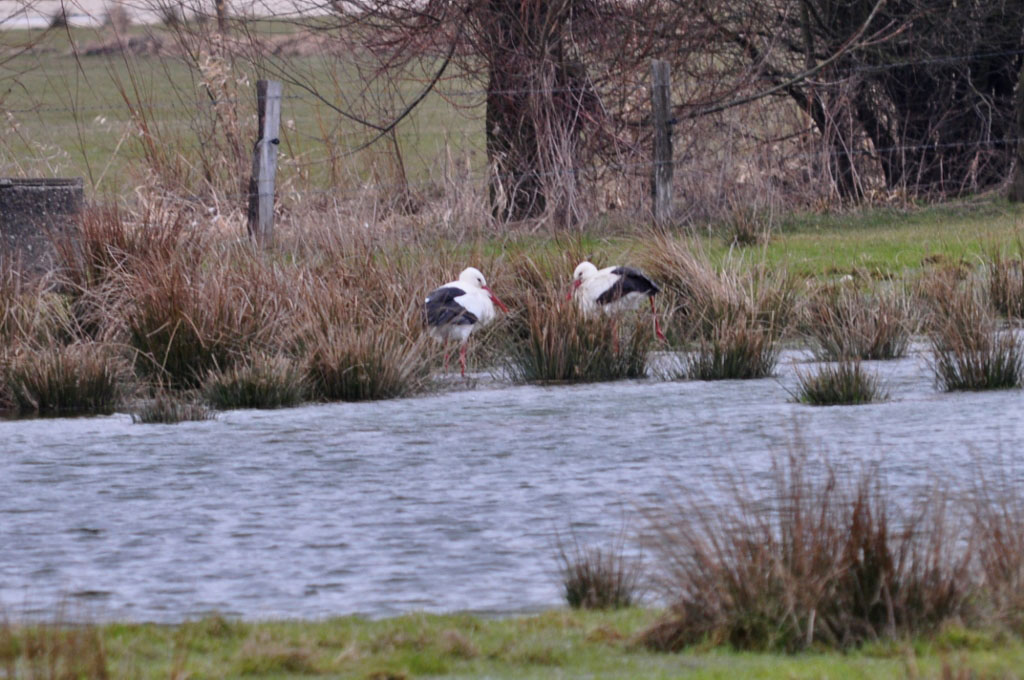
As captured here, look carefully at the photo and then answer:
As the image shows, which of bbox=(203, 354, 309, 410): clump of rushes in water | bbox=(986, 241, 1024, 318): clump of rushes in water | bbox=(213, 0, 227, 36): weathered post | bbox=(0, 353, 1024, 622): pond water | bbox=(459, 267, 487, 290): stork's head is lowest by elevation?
bbox=(0, 353, 1024, 622): pond water

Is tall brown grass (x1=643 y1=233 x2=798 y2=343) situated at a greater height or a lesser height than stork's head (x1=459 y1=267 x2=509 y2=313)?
lesser

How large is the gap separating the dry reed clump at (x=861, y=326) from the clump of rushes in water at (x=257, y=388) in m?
2.72

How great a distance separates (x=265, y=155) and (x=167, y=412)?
5.83 m

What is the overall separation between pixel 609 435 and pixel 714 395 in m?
1.14

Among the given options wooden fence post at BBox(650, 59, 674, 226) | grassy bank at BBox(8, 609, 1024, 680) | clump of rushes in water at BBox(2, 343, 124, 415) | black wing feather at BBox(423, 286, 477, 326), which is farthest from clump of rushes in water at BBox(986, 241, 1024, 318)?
grassy bank at BBox(8, 609, 1024, 680)

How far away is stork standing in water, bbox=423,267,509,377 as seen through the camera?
808 cm

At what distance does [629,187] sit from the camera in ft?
48.3

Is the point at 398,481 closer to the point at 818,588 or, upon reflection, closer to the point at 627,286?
the point at 818,588

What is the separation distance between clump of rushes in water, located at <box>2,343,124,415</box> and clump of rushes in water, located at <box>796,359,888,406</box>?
3.24m

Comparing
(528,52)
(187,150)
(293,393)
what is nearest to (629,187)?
(528,52)

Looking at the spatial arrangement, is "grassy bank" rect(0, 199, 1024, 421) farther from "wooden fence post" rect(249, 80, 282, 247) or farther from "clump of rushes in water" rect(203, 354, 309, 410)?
"wooden fence post" rect(249, 80, 282, 247)

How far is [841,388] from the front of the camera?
7.02 meters

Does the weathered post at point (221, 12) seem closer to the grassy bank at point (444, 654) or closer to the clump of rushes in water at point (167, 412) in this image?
the clump of rushes in water at point (167, 412)

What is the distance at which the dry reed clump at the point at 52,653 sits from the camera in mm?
3119
